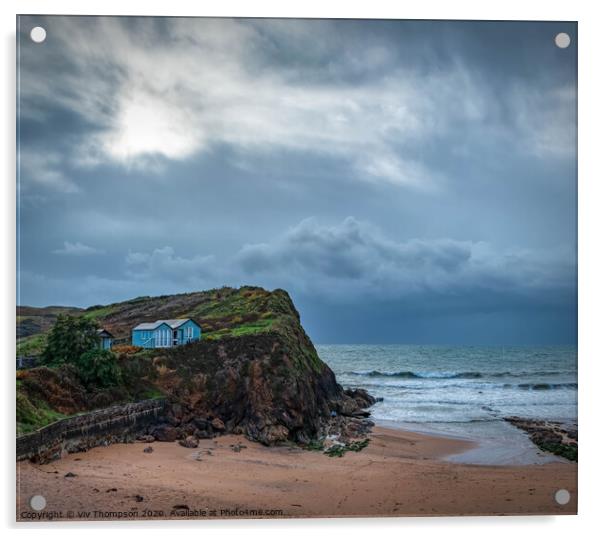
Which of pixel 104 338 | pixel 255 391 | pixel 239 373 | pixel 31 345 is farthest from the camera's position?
pixel 239 373

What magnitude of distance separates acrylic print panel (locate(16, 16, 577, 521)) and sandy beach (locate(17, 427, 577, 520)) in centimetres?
3

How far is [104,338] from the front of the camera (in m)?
8.70

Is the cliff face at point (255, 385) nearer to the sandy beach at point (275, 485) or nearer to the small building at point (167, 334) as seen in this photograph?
the small building at point (167, 334)

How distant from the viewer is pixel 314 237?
28.6 feet

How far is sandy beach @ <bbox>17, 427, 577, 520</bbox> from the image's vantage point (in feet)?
24.2

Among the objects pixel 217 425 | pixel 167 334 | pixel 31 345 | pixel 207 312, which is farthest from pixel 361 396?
pixel 31 345

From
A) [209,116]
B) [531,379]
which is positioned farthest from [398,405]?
[209,116]

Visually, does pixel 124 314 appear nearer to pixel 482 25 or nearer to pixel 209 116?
pixel 209 116

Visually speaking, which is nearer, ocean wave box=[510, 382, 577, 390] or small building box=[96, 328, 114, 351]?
ocean wave box=[510, 382, 577, 390]

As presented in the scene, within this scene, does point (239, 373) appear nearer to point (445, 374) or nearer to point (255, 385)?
point (255, 385)

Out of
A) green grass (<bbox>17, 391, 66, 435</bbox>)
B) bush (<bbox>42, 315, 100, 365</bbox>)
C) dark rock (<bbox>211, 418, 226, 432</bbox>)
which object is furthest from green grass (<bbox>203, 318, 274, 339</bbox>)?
green grass (<bbox>17, 391, 66, 435</bbox>)

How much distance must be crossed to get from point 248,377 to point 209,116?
13.3 feet

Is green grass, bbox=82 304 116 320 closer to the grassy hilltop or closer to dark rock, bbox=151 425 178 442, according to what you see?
the grassy hilltop

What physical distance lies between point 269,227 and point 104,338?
302 centimetres
